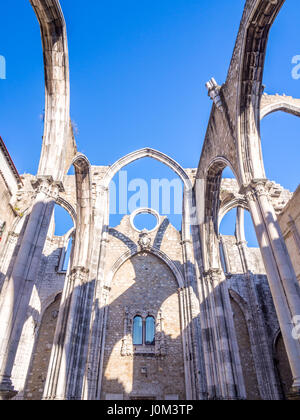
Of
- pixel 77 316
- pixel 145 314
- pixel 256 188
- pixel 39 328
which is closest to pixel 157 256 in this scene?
pixel 145 314

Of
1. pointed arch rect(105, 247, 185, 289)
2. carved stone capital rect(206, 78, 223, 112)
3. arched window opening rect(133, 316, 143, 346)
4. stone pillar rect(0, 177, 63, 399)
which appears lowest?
stone pillar rect(0, 177, 63, 399)

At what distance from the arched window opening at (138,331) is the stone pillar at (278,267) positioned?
8275 mm

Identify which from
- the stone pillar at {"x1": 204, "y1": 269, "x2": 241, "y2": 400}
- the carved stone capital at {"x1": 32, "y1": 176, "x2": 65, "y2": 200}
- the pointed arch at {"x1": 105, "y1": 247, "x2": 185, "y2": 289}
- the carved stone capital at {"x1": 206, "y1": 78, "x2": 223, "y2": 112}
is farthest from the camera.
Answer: the pointed arch at {"x1": 105, "y1": 247, "x2": 185, "y2": 289}

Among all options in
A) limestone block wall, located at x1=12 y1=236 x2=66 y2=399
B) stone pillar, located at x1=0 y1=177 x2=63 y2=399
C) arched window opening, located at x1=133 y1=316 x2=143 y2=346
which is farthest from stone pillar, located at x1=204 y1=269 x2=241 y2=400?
limestone block wall, located at x1=12 y1=236 x2=66 y2=399

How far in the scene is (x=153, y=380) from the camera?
10672mm

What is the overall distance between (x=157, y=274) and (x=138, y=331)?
2730 millimetres

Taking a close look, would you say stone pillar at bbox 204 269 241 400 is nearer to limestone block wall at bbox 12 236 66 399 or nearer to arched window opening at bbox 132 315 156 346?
arched window opening at bbox 132 315 156 346

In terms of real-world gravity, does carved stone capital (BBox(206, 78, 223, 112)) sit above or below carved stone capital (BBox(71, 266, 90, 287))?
above

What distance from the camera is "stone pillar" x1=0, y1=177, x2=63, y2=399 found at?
13.9 feet

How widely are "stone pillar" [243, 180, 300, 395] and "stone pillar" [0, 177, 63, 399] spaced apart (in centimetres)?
439

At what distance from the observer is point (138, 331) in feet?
38.4

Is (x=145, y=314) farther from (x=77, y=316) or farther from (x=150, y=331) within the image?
(x=77, y=316)
